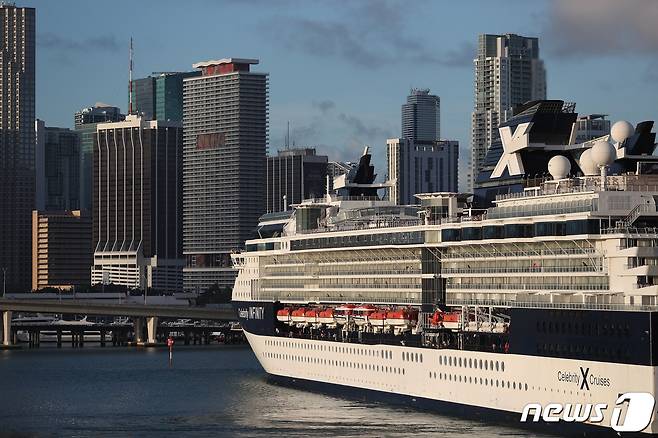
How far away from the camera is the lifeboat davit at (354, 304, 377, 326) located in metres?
86.8

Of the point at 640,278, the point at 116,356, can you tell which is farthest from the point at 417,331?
the point at 116,356

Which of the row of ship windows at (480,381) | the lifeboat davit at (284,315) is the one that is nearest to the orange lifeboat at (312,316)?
the lifeboat davit at (284,315)

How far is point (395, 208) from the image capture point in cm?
9269

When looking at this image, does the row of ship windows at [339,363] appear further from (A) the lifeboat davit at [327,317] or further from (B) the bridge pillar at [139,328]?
(B) the bridge pillar at [139,328]

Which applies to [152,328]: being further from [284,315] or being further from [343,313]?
[343,313]

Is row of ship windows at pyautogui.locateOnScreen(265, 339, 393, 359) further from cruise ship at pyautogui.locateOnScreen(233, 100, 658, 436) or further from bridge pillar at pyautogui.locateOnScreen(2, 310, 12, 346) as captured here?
bridge pillar at pyautogui.locateOnScreen(2, 310, 12, 346)

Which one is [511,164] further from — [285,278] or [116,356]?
[116,356]

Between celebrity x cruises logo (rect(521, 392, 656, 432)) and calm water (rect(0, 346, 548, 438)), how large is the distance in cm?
133

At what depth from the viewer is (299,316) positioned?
95.2m

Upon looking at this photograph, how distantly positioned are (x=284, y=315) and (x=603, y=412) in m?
38.1

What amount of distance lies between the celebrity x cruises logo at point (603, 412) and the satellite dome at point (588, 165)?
10922 millimetres

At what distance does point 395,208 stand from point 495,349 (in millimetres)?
22967

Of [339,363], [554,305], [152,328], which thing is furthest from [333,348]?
[152,328]

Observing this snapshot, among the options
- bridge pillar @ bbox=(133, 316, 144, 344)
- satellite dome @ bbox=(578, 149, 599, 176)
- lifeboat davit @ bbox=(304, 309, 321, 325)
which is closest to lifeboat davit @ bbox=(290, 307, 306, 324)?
lifeboat davit @ bbox=(304, 309, 321, 325)
